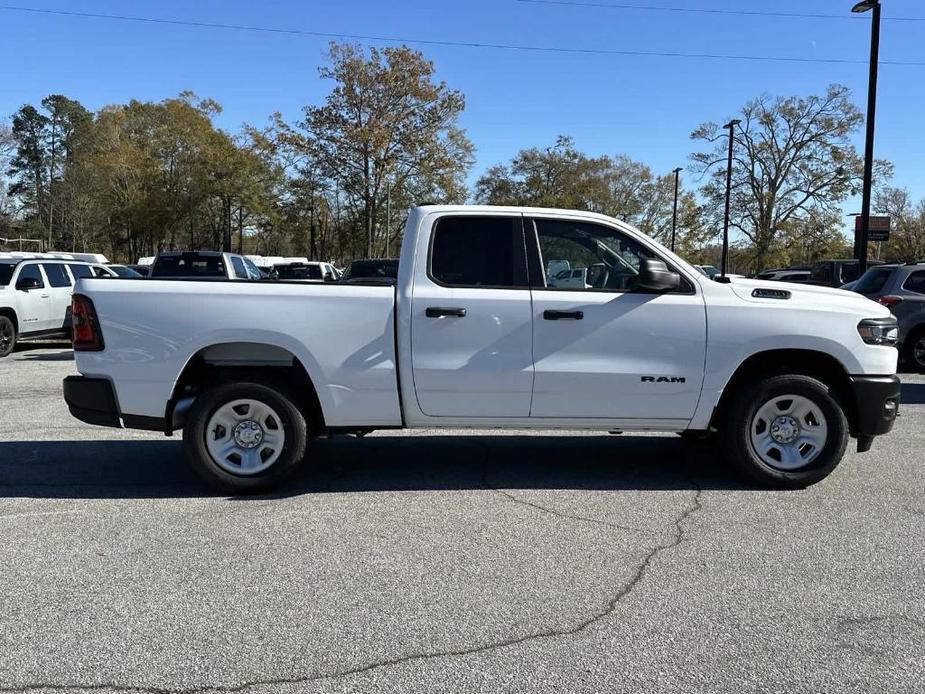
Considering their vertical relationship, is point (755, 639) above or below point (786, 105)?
below

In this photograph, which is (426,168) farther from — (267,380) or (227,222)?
(267,380)

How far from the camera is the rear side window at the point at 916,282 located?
1279cm

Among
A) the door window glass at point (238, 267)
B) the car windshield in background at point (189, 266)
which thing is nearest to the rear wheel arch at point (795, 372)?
the car windshield in background at point (189, 266)

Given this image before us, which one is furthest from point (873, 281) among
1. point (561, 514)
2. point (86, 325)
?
point (86, 325)

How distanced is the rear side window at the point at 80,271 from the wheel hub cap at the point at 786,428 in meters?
14.5

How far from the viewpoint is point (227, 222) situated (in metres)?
54.0

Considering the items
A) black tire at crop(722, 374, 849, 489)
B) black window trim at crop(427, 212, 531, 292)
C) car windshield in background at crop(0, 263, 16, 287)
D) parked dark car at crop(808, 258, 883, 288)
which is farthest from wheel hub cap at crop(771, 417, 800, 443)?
parked dark car at crop(808, 258, 883, 288)

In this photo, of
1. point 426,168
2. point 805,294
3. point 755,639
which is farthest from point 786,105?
point 755,639

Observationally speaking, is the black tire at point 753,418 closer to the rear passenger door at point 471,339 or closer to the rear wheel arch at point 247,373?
the rear passenger door at point 471,339

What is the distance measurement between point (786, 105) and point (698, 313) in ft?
156

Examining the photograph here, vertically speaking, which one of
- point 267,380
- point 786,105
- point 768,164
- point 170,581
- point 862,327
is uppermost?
point 786,105

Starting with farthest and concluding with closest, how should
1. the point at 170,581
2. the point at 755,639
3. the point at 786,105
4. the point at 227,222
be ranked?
the point at 227,222, the point at 786,105, the point at 170,581, the point at 755,639

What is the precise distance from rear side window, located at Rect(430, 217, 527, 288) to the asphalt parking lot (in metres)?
1.53

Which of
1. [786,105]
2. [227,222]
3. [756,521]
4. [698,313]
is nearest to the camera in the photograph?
[756,521]
